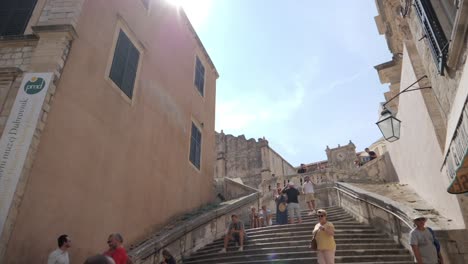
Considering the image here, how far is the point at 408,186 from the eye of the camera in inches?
427

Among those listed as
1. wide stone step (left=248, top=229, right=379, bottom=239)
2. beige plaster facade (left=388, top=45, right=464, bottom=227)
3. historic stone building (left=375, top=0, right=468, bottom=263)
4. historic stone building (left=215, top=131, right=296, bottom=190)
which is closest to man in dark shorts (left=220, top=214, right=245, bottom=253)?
wide stone step (left=248, top=229, right=379, bottom=239)

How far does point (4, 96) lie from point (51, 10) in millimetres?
2274

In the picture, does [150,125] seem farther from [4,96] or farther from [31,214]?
[31,214]

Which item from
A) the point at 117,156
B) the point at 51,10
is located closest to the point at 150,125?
the point at 117,156

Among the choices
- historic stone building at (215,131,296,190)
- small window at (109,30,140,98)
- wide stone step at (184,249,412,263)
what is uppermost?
historic stone building at (215,131,296,190)

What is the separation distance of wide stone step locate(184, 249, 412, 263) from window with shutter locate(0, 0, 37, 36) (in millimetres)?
6838

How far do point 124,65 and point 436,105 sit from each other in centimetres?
757

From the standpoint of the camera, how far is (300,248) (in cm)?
731

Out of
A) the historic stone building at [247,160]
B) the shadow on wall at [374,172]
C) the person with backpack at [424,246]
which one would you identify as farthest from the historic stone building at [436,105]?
the historic stone building at [247,160]

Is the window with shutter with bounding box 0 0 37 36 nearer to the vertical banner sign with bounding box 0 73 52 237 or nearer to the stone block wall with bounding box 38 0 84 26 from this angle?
the stone block wall with bounding box 38 0 84 26

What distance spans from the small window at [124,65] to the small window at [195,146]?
3.99m

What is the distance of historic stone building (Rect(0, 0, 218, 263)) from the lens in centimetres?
563

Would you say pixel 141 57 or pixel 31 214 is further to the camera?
pixel 141 57

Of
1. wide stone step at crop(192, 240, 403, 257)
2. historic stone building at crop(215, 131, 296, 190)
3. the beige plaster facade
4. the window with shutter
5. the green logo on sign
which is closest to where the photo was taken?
the green logo on sign
